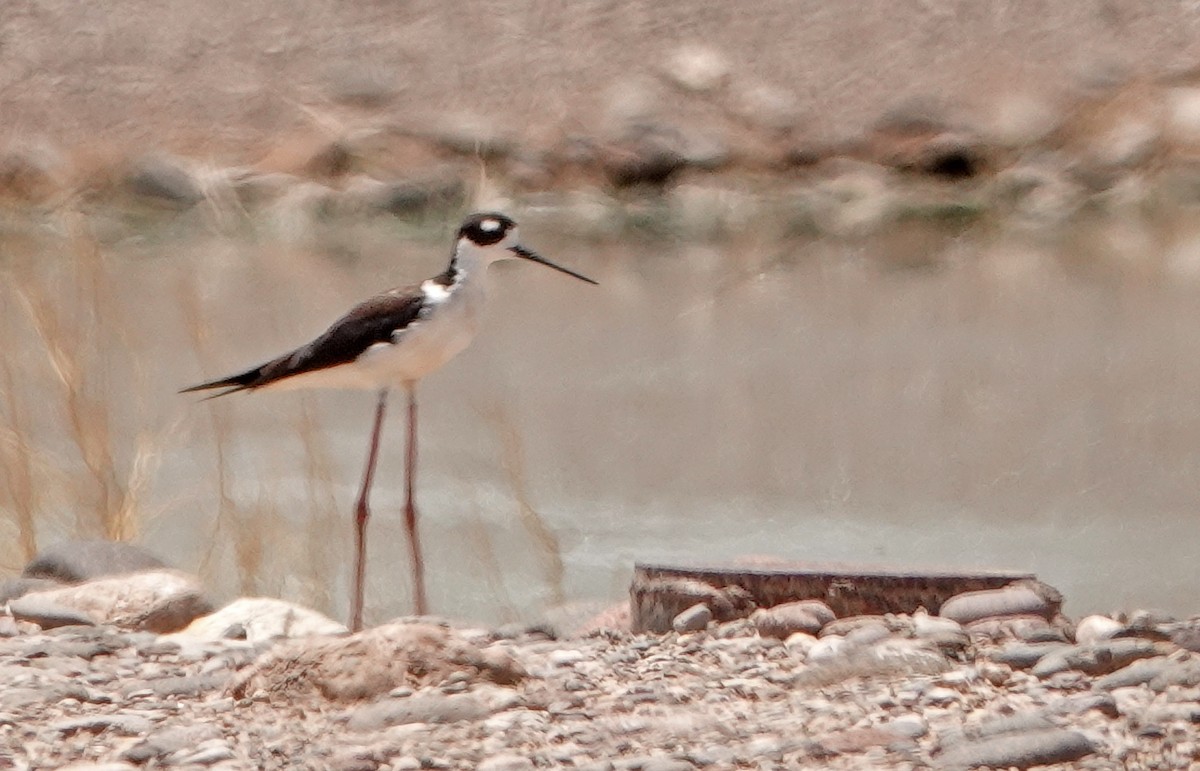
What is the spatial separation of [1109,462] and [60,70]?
1673 cm

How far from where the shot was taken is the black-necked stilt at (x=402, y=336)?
5223 mm

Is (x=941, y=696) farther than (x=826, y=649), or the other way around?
(x=826, y=649)

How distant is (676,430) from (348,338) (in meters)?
3.56

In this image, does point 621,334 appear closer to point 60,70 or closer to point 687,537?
point 687,537

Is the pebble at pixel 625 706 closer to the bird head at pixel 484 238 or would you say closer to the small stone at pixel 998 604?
the small stone at pixel 998 604

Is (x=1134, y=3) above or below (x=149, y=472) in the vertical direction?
above

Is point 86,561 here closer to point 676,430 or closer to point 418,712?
point 418,712

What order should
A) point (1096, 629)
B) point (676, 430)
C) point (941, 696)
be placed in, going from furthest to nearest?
point (676, 430) → point (1096, 629) → point (941, 696)

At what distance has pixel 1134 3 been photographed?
71.9 ft

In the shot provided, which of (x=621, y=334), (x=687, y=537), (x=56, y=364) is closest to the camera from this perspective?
(x=56, y=364)

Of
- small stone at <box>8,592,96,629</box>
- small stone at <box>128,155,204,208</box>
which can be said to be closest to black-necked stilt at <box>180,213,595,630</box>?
small stone at <box>8,592,96,629</box>

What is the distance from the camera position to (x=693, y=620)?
448cm

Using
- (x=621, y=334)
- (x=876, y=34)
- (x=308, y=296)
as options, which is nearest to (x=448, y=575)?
(x=621, y=334)

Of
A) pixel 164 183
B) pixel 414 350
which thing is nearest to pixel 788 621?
pixel 414 350
